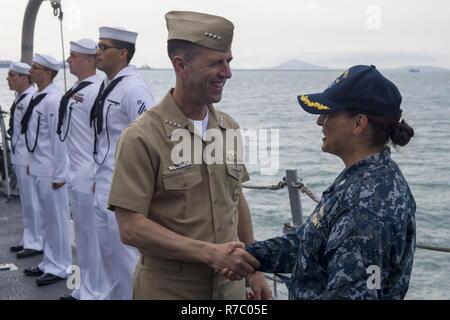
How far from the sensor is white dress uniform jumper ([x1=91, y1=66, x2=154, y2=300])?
3.87 meters

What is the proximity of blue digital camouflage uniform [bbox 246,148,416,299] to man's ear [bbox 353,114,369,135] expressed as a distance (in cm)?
9

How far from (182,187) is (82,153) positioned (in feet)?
6.96

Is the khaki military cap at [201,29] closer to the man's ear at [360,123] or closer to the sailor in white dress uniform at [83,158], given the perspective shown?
the man's ear at [360,123]

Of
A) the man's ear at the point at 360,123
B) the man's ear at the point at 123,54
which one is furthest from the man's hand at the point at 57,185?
the man's ear at the point at 360,123

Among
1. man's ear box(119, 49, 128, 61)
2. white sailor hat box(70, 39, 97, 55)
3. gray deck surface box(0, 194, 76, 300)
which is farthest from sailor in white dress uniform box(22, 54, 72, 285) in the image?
man's ear box(119, 49, 128, 61)

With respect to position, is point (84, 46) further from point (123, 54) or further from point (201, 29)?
point (201, 29)

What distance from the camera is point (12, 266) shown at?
568 centimetres

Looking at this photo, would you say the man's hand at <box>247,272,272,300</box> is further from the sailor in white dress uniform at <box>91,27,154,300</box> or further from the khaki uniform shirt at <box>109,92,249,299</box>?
the sailor in white dress uniform at <box>91,27,154,300</box>

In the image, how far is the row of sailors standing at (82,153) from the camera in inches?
155

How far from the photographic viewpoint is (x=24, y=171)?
617cm
